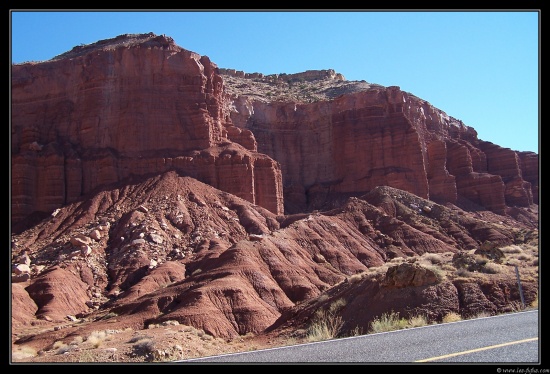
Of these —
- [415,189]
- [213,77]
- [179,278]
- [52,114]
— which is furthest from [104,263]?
[415,189]

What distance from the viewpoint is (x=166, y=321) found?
3366cm

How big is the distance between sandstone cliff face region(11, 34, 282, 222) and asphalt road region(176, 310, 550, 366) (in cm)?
5517

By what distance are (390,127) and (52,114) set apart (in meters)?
50.3

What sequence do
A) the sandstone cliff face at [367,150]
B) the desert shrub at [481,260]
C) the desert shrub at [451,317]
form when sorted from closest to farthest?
1. the desert shrub at [451,317]
2. the desert shrub at [481,260]
3. the sandstone cliff face at [367,150]

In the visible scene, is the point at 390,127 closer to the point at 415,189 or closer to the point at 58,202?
the point at 415,189

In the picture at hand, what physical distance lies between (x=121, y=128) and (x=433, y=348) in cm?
6209

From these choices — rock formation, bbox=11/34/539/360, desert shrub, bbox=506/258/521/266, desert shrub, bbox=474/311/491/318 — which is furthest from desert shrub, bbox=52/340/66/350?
desert shrub, bbox=506/258/521/266

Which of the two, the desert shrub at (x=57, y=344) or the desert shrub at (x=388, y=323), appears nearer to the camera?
the desert shrub at (x=388, y=323)

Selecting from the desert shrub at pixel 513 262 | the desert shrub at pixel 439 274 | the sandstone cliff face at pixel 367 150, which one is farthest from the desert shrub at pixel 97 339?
the sandstone cliff face at pixel 367 150

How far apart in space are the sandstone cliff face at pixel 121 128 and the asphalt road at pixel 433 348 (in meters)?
55.2

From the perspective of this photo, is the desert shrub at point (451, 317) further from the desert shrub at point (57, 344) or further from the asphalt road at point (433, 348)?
the desert shrub at point (57, 344)

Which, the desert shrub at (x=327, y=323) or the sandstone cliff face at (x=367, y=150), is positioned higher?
the sandstone cliff face at (x=367, y=150)

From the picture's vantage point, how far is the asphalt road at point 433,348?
1075 centimetres

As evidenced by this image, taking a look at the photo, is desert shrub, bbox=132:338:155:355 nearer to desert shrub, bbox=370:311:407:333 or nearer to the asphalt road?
desert shrub, bbox=370:311:407:333
